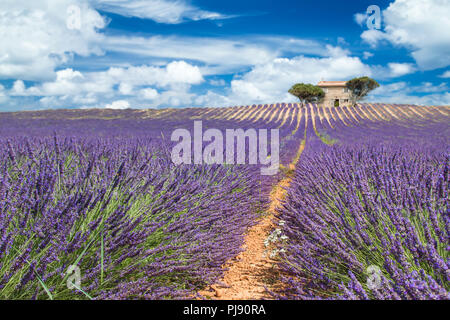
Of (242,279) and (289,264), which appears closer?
(289,264)

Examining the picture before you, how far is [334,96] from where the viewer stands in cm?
4150

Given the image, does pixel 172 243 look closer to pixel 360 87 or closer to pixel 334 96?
pixel 360 87

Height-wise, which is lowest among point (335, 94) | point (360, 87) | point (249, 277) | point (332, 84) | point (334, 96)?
point (249, 277)

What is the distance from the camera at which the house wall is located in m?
40.7

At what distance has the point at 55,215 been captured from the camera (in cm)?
129

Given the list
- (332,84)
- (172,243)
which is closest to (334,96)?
(332,84)

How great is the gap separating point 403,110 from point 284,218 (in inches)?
1290

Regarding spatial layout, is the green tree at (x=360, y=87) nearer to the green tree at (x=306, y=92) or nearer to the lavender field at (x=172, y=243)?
the green tree at (x=306, y=92)

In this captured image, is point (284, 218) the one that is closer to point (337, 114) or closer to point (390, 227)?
point (390, 227)

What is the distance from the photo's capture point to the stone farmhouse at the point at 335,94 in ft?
133

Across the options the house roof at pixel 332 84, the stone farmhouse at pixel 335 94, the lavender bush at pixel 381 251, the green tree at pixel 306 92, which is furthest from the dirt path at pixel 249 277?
the house roof at pixel 332 84

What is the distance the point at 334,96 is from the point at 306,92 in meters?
5.38
